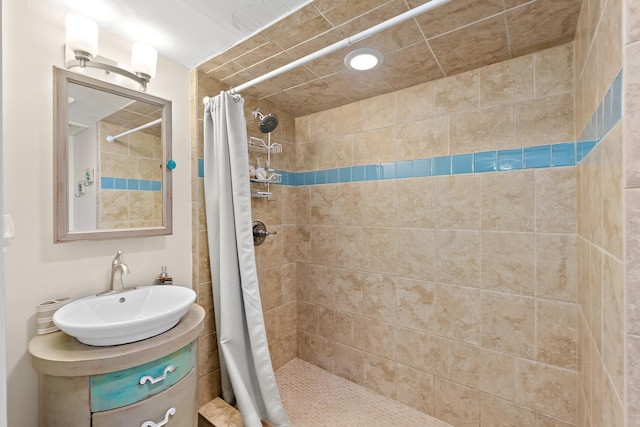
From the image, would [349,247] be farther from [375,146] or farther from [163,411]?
[163,411]

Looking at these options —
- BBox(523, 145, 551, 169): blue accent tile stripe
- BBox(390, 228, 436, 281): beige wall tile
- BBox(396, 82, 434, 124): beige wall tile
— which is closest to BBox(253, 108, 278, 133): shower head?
BBox(396, 82, 434, 124): beige wall tile

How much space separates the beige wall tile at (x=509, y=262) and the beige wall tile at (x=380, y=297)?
1.79ft

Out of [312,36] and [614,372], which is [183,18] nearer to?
[312,36]

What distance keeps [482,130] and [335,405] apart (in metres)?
1.88

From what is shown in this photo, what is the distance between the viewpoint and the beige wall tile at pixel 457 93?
5.26 ft

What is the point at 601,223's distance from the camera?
0.90 meters

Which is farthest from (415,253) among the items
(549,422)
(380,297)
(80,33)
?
(80,33)

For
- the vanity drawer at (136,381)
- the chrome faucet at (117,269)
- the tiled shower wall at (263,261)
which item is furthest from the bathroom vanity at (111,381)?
the tiled shower wall at (263,261)

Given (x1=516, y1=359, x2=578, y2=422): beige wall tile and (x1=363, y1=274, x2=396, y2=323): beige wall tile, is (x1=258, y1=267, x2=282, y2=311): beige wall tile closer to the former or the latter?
(x1=363, y1=274, x2=396, y2=323): beige wall tile

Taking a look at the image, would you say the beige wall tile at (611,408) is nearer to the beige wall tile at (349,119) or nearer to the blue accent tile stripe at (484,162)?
the blue accent tile stripe at (484,162)

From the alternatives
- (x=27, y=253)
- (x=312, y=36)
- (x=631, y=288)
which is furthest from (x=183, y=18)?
(x=631, y=288)

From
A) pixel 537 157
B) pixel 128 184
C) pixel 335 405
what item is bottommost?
pixel 335 405

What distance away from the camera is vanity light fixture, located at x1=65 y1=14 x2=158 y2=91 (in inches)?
47.6

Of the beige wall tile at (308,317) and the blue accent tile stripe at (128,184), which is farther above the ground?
the blue accent tile stripe at (128,184)
